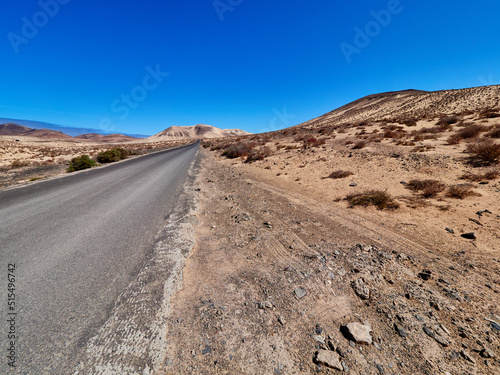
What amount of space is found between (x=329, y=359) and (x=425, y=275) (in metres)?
2.48

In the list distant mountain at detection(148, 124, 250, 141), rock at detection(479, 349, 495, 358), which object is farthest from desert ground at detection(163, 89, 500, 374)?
distant mountain at detection(148, 124, 250, 141)

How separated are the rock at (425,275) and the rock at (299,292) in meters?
2.11

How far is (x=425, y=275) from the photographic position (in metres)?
3.25

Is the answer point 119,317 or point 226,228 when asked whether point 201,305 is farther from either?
point 226,228

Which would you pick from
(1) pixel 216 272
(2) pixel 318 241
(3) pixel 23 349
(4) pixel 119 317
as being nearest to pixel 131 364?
(4) pixel 119 317

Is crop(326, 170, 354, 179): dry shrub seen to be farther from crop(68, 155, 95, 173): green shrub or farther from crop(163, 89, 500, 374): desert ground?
crop(68, 155, 95, 173): green shrub

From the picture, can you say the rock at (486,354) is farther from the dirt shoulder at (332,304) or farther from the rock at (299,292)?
the rock at (299,292)

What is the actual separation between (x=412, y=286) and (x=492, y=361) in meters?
1.03

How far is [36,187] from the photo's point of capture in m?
8.77

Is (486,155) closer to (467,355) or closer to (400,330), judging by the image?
(467,355)

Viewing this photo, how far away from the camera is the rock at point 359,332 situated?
2.20 metres

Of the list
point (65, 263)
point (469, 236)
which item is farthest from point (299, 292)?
point (469, 236)

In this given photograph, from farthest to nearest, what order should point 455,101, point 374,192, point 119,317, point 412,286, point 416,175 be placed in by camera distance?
point 455,101 → point 416,175 → point 374,192 → point 412,286 → point 119,317

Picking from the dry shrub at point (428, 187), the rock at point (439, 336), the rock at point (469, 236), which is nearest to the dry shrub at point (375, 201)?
the dry shrub at point (428, 187)
